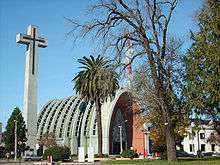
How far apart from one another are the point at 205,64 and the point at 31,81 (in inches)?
2942

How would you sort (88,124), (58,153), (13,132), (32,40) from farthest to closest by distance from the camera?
1. (88,124)
2. (32,40)
3. (13,132)
4. (58,153)

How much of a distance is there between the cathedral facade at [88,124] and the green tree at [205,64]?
229ft

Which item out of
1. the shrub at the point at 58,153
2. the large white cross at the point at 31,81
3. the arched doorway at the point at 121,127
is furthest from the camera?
the arched doorway at the point at 121,127

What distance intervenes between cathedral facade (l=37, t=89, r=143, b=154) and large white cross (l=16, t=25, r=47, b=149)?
15.9 meters

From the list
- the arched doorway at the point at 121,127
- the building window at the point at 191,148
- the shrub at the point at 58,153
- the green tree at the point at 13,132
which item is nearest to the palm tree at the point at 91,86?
the shrub at the point at 58,153

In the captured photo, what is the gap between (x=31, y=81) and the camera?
10319cm

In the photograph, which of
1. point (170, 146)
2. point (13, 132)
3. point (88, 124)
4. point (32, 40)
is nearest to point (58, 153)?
point (170, 146)

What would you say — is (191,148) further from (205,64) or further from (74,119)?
(205,64)

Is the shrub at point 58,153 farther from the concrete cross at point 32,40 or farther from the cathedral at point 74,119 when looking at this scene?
the concrete cross at point 32,40

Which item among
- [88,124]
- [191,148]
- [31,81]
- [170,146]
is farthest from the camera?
[88,124]

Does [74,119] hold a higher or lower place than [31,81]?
lower

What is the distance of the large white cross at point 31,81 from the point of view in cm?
10175

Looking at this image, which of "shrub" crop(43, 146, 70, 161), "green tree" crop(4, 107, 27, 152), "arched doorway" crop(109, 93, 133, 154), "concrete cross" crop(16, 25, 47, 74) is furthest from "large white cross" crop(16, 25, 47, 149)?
"shrub" crop(43, 146, 70, 161)

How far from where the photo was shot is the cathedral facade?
11350cm
